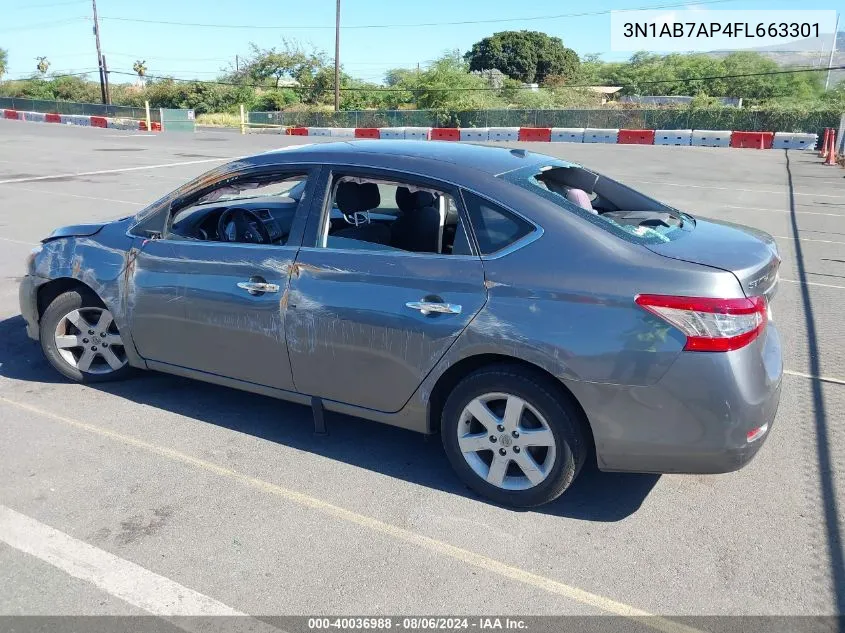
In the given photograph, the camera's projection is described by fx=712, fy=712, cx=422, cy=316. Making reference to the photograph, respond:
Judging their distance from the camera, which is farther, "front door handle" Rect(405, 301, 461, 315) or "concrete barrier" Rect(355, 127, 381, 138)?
"concrete barrier" Rect(355, 127, 381, 138)

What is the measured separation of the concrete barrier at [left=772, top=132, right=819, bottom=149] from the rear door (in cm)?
3238

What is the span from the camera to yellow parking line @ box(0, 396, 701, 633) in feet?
9.11

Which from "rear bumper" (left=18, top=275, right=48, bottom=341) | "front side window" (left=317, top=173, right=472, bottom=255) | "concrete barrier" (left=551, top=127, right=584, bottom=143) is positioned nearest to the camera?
"front side window" (left=317, top=173, right=472, bottom=255)

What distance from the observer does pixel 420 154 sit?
379 cm

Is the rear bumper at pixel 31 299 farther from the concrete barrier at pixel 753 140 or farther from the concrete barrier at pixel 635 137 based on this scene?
the concrete barrier at pixel 753 140

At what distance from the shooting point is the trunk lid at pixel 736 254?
3.10m

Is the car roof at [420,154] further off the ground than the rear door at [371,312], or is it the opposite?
the car roof at [420,154]

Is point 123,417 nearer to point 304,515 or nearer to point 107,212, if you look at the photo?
point 304,515

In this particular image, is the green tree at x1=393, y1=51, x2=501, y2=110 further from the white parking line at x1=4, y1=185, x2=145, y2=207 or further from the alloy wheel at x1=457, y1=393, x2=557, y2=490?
the alloy wheel at x1=457, y1=393, x2=557, y2=490

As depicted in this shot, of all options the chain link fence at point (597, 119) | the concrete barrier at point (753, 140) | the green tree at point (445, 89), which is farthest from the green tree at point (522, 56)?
the concrete barrier at point (753, 140)

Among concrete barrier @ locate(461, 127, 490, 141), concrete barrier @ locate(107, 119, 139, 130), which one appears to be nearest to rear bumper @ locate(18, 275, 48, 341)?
concrete barrier @ locate(461, 127, 490, 141)

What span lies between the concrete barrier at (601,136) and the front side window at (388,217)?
32.2 meters

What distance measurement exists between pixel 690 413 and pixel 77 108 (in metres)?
57.0

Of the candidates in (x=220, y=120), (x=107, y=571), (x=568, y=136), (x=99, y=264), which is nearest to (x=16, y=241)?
(x=99, y=264)
